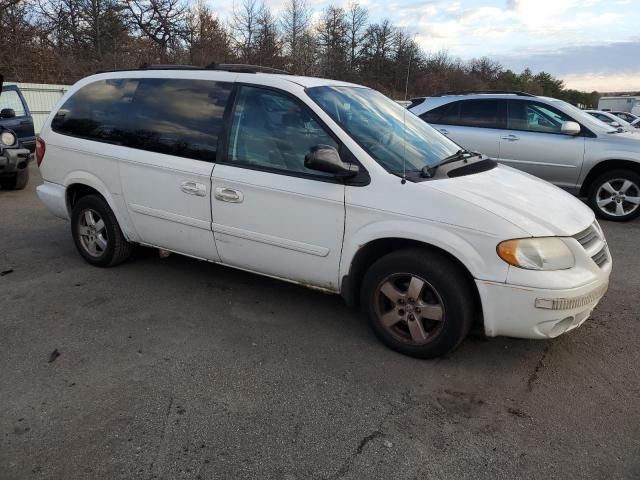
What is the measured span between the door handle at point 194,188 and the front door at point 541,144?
217 inches

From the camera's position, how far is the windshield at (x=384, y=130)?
11.6ft

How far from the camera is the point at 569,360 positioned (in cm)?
343

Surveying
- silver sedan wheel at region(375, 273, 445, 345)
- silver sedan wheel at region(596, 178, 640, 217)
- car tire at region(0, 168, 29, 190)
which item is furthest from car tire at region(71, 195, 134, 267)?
silver sedan wheel at region(596, 178, 640, 217)

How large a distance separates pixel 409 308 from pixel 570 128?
→ 5.39m

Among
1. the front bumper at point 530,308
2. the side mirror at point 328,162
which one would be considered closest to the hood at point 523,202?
the front bumper at point 530,308

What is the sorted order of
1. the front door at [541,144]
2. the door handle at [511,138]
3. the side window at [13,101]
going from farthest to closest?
the side window at [13,101] → the door handle at [511,138] → the front door at [541,144]

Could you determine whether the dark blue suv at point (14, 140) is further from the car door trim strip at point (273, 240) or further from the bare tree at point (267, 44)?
the bare tree at point (267, 44)

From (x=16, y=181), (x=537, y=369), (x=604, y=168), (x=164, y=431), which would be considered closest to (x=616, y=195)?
(x=604, y=168)

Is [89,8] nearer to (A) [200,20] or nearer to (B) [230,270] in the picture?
(A) [200,20]

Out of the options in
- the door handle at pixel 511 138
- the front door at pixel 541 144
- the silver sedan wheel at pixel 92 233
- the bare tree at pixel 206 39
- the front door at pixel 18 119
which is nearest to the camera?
the silver sedan wheel at pixel 92 233

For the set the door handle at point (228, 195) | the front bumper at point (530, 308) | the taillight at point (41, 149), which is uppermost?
the taillight at point (41, 149)

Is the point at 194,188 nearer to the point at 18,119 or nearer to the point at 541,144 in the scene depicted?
the point at 541,144

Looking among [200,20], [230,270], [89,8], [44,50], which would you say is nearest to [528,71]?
[200,20]

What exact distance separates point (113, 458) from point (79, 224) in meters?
3.09
